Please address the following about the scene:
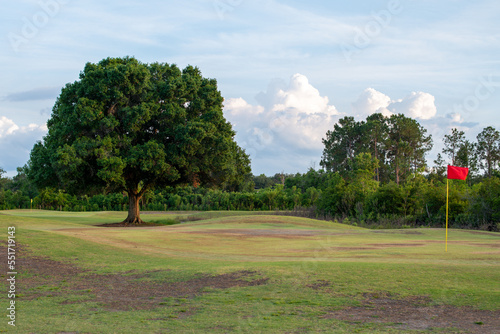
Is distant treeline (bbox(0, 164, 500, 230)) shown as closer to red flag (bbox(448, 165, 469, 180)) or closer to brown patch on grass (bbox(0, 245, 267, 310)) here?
red flag (bbox(448, 165, 469, 180))

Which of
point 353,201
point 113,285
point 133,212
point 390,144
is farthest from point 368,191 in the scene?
point 113,285

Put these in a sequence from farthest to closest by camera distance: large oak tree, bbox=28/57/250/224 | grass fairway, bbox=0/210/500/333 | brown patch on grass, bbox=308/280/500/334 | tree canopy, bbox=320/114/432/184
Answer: tree canopy, bbox=320/114/432/184 < large oak tree, bbox=28/57/250/224 < grass fairway, bbox=0/210/500/333 < brown patch on grass, bbox=308/280/500/334

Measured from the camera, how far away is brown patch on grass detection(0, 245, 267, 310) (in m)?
10.2

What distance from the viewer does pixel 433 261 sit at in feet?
45.1

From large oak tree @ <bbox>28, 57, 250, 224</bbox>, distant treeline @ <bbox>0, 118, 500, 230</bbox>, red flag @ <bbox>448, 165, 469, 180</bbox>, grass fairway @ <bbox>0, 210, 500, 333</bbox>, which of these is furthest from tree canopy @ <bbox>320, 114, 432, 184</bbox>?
grass fairway @ <bbox>0, 210, 500, 333</bbox>

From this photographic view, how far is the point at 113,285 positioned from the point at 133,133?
2396 centimetres

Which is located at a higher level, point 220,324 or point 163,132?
point 163,132

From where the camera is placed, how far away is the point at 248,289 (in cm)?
1080

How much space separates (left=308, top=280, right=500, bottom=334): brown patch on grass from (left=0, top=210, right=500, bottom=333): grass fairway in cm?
2

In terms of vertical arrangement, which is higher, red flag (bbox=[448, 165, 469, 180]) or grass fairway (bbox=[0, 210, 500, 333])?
red flag (bbox=[448, 165, 469, 180])

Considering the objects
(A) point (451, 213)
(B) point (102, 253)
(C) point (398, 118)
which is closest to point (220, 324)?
(B) point (102, 253)

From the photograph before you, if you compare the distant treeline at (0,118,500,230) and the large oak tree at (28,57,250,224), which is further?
the distant treeline at (0,118,500,230)

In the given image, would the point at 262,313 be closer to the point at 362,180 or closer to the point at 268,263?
the point at 268,263

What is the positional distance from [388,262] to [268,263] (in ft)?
11.0
